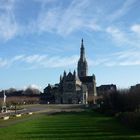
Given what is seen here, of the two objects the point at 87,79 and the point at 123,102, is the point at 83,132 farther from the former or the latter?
the point at 87,79

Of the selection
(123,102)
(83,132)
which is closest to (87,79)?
(123,102)

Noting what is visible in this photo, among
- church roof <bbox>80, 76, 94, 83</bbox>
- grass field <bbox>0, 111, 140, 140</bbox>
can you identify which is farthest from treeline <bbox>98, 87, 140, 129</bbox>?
church roof <bbox>80, 76, 94, 83</bbox>

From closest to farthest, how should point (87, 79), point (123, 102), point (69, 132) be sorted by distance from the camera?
point (69, 132)
point (123, 102)
point (87, 79)

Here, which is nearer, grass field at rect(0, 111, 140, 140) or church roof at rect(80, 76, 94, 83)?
grass field at rect(0, 111, 140, 140)

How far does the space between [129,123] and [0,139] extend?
16803 mm

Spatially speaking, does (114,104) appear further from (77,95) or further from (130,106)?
(77,95)

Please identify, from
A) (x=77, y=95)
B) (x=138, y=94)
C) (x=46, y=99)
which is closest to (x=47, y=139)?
(x=138, y=94)

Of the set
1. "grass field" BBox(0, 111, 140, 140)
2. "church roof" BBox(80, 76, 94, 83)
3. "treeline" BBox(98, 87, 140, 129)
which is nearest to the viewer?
"grass field" BBox(0, 111, 140, 140)

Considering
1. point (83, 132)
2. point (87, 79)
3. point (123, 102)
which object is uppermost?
point (87, 79)

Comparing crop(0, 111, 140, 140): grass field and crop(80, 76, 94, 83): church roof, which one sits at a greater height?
crop(80, 76, 94, 83): church roof

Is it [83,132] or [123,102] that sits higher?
[123,102]

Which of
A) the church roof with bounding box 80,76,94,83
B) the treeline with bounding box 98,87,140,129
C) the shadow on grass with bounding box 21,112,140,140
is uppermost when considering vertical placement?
the church roof with bounding box 80,76,94,83

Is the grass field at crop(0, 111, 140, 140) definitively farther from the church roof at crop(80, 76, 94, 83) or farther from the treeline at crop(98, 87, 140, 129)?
the church roof at crop(80, 76, 94, 83)

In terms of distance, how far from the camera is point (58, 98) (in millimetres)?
177500
